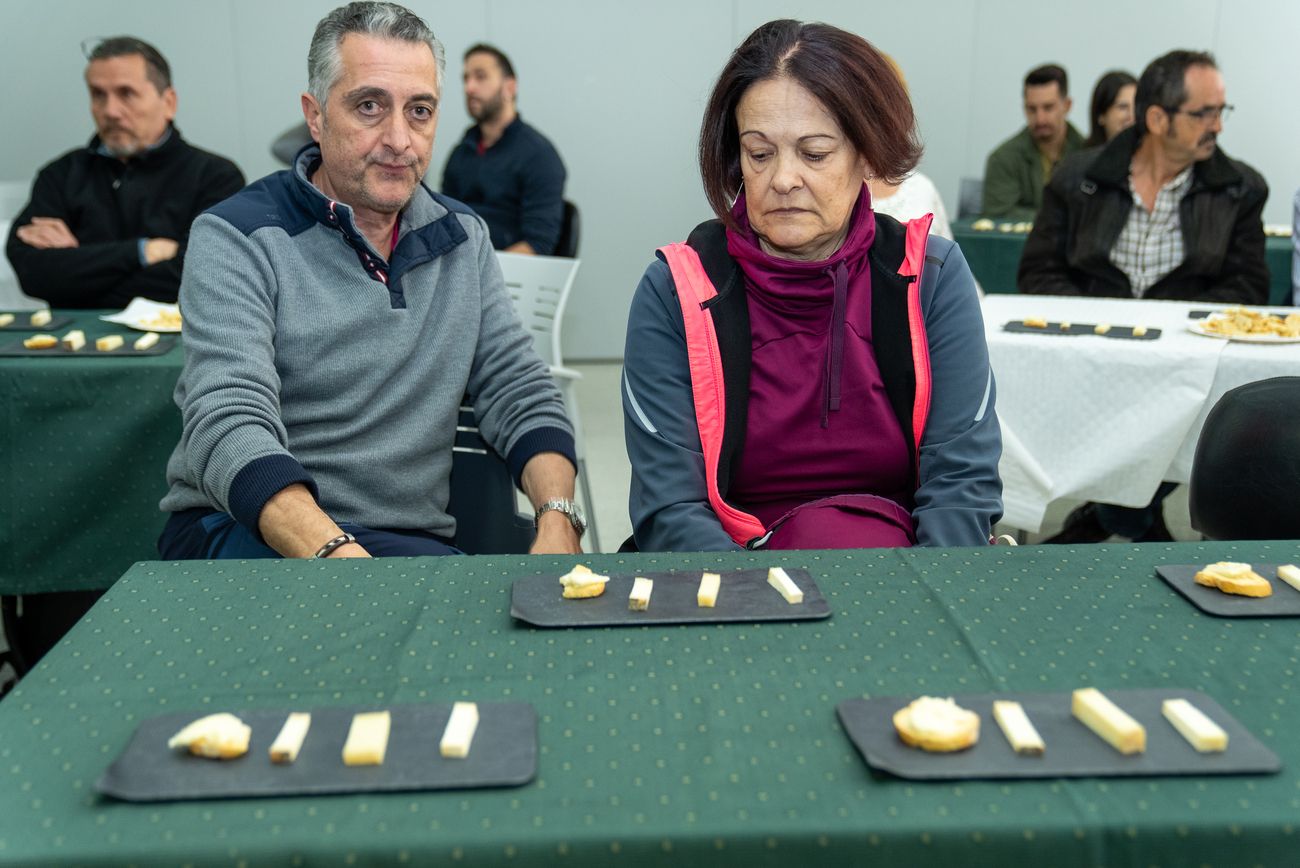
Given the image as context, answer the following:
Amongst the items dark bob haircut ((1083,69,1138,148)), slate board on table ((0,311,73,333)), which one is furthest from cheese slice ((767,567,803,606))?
dark bob haircut ((1083,69,1138,148))

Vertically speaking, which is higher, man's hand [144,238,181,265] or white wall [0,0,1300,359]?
white wall [0,0,1300,359]

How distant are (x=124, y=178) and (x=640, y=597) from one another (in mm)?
2731

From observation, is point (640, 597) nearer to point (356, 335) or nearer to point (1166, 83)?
point (356, 335)

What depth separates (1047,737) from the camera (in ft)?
2.89

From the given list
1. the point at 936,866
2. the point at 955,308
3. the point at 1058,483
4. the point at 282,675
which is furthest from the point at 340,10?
the point at 1058,483

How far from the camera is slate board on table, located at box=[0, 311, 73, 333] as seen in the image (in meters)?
2.69

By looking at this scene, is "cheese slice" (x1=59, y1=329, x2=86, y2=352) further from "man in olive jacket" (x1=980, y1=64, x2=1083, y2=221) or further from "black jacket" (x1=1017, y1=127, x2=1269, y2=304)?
"man in olive jacket" (x1=980, y1=64, x2=1083, y2=221)

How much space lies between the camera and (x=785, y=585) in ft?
3.79

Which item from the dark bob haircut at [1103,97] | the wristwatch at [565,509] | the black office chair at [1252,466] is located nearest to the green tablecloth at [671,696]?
the black office chair at [1252,466]

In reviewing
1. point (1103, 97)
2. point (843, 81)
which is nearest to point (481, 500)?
point (843, 81)

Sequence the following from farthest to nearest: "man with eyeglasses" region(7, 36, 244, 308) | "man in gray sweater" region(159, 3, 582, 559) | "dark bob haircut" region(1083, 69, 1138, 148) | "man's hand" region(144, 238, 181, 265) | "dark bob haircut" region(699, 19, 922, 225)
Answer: "dark bob haircut" region(1083, 69, 1138, 148), "man with eyeglasses" region(7, 36, 244, 308), "man's hand" region(144, 238, 181, 265), "man in gray sweater" region(159, 3, 582, 559), "dark bob haircut" region(699, 19, 922, 225)

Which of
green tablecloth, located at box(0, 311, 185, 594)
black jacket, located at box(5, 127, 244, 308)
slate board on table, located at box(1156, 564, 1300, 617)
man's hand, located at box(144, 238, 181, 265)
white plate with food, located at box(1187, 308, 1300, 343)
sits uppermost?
black jacket, located at box(5, 127, 244, 308)

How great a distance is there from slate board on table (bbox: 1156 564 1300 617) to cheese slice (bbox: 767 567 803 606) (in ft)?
A: 1.28

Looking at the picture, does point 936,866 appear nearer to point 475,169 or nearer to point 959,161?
point 475,169
